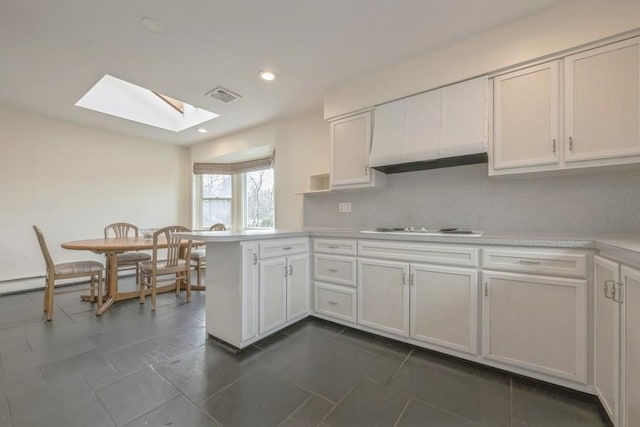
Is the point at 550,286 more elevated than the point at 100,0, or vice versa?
the point at 100,0

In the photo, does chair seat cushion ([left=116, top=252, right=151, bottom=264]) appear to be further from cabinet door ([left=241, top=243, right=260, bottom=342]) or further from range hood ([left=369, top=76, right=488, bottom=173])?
range hood ([left=369, top=76, right=488, bottom=173])

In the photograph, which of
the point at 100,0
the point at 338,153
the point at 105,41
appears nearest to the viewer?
the point at 100,0

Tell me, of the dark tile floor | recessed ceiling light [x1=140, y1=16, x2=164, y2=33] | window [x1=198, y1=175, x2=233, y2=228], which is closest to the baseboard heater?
the dark tile floor

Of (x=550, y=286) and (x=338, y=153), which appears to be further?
(x=338, y=153)

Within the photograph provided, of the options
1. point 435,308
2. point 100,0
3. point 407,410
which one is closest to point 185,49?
point 100,0

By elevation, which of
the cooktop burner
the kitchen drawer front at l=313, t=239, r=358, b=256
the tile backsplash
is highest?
the tile backsplash

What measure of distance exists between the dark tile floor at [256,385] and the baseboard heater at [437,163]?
5.07 ft

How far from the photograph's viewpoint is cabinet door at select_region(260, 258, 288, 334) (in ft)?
7.09

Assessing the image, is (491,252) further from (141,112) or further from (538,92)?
(141,112)

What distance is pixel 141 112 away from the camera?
396 centimetres

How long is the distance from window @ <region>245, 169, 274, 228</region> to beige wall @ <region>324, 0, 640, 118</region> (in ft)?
8.63

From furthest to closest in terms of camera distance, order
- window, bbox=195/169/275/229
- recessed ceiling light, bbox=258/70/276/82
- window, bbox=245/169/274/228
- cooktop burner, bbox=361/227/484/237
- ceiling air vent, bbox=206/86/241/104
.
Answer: window, bbox=195/169/275/229, window, bbox=245/169/274/228, ceiling air vent, bbox=206/86/241/104, recessed ceiling light, bbox=258/70/276/82, cooktop burner, bbox=361/227/484/237

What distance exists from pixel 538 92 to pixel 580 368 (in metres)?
1.77

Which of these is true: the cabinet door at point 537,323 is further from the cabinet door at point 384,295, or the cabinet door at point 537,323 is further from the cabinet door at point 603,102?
the cabinet door at point 603,102
